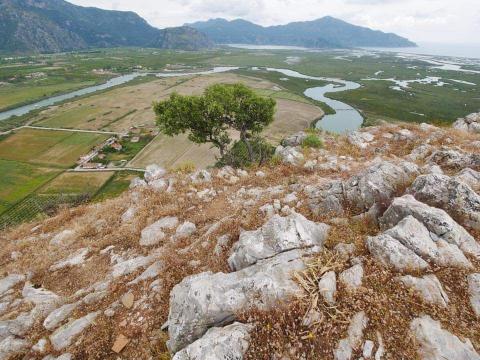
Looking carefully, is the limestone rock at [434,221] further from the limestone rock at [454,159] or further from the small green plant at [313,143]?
the small green plant at [313,143]

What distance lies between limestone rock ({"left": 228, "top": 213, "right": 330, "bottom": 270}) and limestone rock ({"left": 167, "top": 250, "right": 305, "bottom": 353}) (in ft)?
2.67

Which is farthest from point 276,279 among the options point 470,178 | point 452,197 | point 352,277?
point 470,178

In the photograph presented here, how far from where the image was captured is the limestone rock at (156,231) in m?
15.4

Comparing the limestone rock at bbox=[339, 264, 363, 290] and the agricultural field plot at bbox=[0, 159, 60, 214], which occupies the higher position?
the limestone rock at bbox=[339, 264, 363, 290]

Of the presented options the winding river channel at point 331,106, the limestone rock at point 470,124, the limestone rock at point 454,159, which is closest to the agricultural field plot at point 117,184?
the winding river channel at point 331,106

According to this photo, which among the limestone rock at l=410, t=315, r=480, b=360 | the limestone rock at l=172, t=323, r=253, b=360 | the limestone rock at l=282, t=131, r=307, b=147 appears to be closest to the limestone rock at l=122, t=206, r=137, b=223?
the limestone rock at l=172, t=323, r=253, b=360

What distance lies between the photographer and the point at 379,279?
8.57m

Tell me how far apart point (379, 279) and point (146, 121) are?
420 ft

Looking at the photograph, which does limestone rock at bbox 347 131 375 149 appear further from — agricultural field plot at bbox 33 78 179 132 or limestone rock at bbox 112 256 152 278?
agricultural field plot at bbox 33 78 179 132

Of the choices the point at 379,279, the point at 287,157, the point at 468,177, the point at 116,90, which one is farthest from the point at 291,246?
the point at 116,90

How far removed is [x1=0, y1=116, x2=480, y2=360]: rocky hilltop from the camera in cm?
749

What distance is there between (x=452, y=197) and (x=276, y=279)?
23.3 ft

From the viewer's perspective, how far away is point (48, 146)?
4131 inches

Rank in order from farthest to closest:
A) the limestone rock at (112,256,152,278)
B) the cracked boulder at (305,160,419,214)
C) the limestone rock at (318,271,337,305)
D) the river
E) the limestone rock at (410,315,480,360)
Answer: the river → the limestone rock at (112,256,152,278) → the cracked boulder at (305,160,419,214) → the limestone rock at (318,271,337,305) → the limestone rock at (410,315,480,360)
